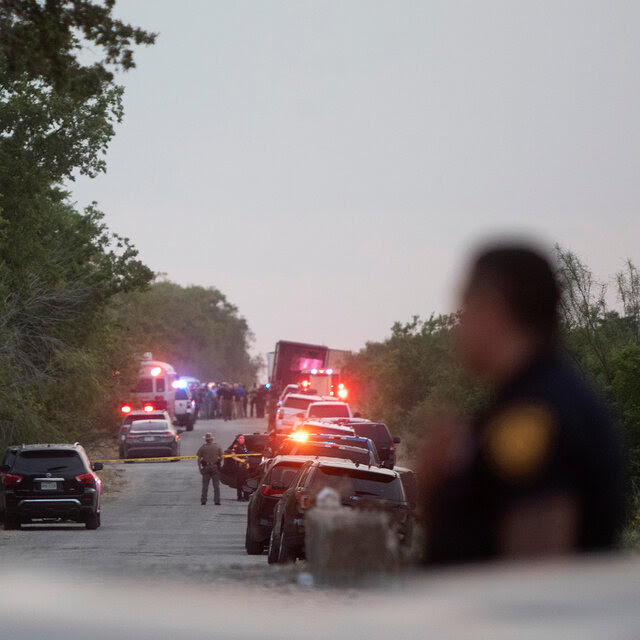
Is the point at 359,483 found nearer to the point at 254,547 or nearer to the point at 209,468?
the point at 254,547

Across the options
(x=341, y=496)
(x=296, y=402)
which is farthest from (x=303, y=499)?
(x=296, y=402)

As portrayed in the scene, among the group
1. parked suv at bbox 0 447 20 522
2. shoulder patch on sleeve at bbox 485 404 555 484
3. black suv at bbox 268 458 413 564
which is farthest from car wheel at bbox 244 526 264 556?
shoulder patch on sleeve at bbox 485 404 555 484

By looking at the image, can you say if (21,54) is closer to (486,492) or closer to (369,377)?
(486,492)

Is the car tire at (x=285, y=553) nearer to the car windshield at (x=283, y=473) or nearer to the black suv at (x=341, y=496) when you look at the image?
the black suv at (x=341, y=496)

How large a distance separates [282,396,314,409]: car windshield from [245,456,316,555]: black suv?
86.9 ft

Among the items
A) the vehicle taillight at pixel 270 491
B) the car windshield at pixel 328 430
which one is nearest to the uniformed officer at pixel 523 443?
the vehicle taillight at pixel 270 491

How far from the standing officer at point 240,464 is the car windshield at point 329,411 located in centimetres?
610

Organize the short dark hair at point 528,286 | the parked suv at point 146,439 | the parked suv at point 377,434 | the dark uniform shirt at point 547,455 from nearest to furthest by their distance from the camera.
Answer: the short dark hair at point 528,286, the dark uniform shirt at point 547,455, the parked suv at point 377,434, the parked suv at point 146,439

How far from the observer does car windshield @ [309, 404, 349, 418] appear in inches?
1702

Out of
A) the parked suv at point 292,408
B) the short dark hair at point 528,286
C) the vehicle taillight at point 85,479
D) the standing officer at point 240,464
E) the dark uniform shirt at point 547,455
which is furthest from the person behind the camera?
the parked suv at point 292,408

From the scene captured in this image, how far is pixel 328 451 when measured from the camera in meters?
Result: 24.6

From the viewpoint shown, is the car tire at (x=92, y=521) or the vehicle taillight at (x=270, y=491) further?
the car tire at (x=92, y=521)

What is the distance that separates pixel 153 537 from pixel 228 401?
158 ft

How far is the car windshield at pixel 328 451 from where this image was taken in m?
24.5
